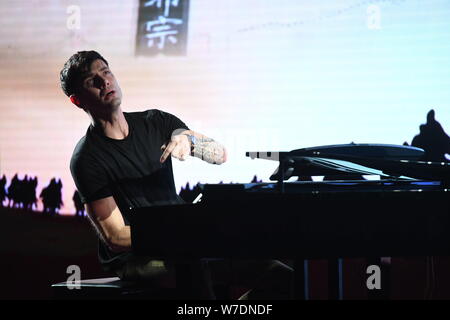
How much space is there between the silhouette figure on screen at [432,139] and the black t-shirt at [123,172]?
4.09ft

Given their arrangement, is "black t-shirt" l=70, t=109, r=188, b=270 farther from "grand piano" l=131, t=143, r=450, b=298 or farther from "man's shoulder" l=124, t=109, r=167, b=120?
"grand piano" l=131, t=143, r=450, b=298

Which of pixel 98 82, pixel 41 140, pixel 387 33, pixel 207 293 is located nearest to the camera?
pixel 207 293

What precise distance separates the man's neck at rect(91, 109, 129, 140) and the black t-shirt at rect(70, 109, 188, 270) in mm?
17

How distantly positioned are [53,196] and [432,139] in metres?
1.81

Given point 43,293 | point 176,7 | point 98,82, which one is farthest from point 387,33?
point 43,293

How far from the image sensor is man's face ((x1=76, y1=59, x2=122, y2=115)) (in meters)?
2.10

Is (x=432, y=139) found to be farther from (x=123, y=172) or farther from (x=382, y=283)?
(x=123, y=172)

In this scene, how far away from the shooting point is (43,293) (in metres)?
3.25

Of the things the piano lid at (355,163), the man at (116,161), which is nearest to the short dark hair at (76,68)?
the man at (116,161)

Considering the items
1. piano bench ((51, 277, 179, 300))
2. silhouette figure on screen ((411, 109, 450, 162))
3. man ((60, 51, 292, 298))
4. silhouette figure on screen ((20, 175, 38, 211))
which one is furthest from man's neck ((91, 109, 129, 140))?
silhouette figure on screen ((411, 109, 450, 162))

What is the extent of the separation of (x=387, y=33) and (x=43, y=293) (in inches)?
83.6

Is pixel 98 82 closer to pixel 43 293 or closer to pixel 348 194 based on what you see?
pixel 348 194
